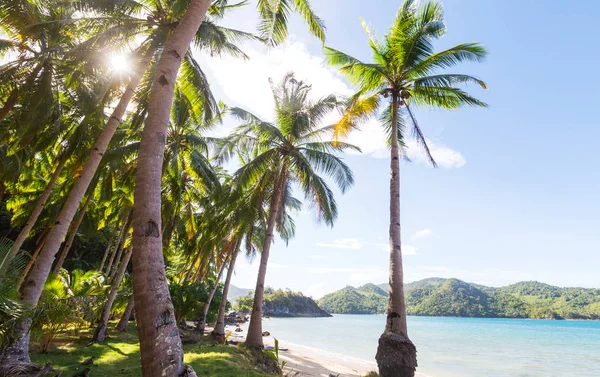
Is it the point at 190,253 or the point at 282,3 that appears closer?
the point at 282,3

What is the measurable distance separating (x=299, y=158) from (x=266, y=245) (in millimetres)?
3932

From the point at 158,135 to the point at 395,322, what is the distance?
7.39 meters

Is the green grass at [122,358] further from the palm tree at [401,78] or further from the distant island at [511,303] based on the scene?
the distant island at [511,303]

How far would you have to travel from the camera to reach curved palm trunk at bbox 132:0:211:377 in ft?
8.35

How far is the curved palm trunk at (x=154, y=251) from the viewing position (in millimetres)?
2545

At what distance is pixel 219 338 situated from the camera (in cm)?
1442

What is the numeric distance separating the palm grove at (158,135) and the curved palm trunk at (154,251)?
0.5 inches

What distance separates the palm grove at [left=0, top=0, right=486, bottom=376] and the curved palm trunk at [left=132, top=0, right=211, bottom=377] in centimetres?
1

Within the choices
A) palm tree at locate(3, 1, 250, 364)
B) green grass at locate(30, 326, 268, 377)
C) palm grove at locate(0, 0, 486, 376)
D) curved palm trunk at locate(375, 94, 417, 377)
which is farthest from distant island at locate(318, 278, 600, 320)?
palm tree at locate(3, 1, 250, 364)

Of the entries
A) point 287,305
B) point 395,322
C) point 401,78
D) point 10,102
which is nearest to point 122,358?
point 395,322

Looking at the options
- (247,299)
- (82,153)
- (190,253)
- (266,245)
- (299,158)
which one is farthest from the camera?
(247,299)

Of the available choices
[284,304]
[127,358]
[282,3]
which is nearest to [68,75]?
[282,3]

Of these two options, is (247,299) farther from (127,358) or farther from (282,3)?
(282,3)

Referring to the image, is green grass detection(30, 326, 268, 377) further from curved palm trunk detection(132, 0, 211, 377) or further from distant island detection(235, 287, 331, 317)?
distant island detection(235, 287, 331, 317)
